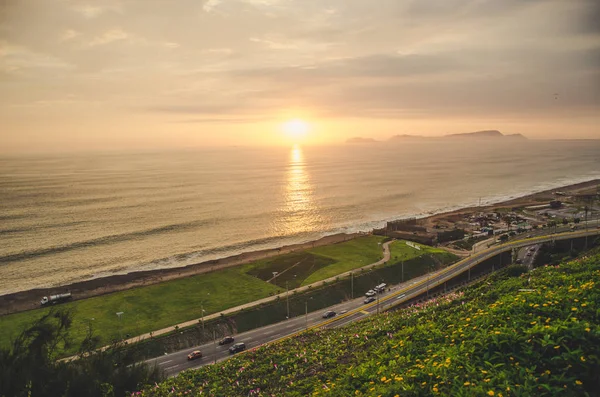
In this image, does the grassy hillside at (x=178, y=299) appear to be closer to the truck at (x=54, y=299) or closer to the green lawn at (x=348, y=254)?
the green lawn at (x=348, y=254)

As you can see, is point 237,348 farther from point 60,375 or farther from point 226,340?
point 60,375

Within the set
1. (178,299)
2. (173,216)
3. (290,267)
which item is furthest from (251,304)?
(173,216)

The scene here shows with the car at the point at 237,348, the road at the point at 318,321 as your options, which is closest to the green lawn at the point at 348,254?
the road at the point at 318,321

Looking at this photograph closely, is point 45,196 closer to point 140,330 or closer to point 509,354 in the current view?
point 140,330

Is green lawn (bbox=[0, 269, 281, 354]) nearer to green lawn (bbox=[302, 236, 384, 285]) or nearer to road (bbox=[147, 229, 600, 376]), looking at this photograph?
road (bbox=[147, 229, 600, 376])

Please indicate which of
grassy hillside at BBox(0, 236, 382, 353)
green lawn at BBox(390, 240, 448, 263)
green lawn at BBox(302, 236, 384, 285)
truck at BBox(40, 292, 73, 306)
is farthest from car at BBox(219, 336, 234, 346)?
green lawn at BBox(390, 240, 448, 263)
